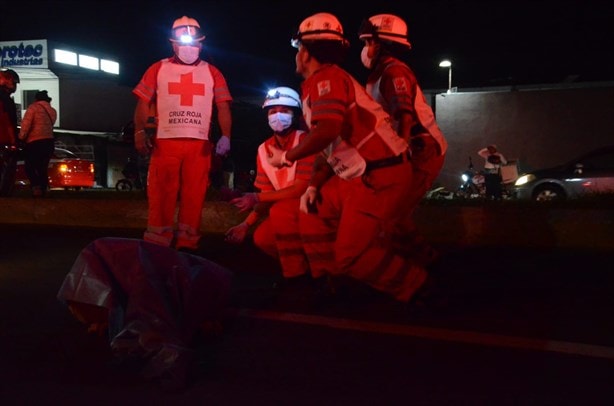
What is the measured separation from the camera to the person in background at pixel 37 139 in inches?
432

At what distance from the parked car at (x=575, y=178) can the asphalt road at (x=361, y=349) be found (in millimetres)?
11142

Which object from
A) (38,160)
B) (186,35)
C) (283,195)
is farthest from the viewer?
(38,160)

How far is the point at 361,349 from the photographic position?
401 centimetres

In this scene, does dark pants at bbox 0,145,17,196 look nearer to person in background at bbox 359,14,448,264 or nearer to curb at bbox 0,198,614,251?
curb at bbox 0,198,614,251

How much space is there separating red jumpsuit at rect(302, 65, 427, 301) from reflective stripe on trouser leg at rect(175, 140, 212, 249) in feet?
7.21

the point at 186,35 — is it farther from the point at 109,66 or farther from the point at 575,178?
the point at 109,66

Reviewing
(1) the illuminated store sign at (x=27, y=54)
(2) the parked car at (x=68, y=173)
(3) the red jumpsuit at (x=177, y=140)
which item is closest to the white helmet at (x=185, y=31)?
(3) the red jumpsuit at (x=177, y=140)

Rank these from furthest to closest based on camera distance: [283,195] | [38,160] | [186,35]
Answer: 1. [38,160]
2. [186,35]
3. [283,195]

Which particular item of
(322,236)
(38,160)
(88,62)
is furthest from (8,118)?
(88,62)

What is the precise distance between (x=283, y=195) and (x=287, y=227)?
0.75ft

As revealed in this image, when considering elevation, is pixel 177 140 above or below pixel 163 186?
above

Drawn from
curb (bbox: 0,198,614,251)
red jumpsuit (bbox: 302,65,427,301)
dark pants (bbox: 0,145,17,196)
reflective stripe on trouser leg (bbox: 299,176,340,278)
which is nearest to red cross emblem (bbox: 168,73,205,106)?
reflective stripe on trouser leg (bbox: 299,176,340,278)

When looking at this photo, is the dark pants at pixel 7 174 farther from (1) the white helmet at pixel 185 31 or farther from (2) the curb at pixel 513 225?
(1) the white helmet at pixel 185 31

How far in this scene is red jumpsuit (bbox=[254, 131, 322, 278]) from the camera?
5391 mm
